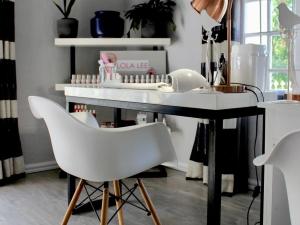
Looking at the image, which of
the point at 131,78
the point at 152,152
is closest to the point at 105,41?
the point at 131,78

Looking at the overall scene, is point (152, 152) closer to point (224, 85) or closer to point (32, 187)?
point (224, 85)

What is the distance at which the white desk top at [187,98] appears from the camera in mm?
1261

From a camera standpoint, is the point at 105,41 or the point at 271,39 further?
the point at 105,41

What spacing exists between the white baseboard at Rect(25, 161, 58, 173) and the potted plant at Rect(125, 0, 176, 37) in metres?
1.53

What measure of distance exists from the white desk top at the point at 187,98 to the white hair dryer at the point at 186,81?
0.08 metres

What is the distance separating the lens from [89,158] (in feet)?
4.86

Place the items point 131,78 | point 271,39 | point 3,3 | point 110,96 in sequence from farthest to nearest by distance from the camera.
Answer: point 131,78 < point 3,3 < point 271,39 < point 110,96

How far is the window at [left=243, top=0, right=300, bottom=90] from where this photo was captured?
2697 millimetres

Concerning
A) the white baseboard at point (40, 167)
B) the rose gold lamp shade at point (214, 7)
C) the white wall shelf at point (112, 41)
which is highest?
the white wall shelf at point (112, 41)

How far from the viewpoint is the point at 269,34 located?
277 cm

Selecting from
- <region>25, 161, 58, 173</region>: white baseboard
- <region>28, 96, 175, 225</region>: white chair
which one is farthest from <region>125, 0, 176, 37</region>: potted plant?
<region>28, 96, 175, 225</region>: white chair

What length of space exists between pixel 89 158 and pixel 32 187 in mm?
1661

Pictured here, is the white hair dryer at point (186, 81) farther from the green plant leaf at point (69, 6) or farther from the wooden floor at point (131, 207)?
the green plant leaf at point (69, 6)

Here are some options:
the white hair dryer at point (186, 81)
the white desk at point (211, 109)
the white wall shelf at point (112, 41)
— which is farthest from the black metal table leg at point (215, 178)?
the white wall shelf at point (112, 41)
